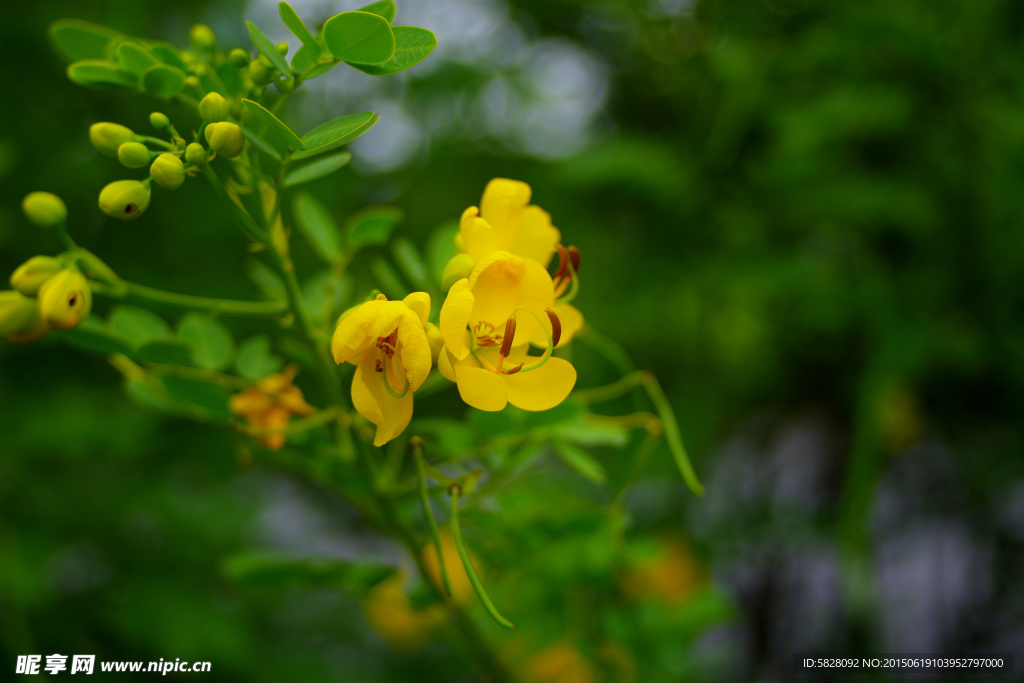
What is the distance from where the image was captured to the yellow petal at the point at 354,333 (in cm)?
41

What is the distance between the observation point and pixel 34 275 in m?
0.48

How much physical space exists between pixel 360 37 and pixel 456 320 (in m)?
0.22

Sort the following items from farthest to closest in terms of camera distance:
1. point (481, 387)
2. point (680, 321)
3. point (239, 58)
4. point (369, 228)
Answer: point (680, 321)
point (369, 228)
point (239, 58)
point (481, 387)

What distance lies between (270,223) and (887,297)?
1.09 meters

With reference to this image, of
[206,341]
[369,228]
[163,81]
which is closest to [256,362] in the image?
[206,341]

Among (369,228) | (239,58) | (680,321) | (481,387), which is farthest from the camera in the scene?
(680,321)

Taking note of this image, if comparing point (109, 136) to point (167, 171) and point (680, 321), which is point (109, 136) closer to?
point (167, 171)

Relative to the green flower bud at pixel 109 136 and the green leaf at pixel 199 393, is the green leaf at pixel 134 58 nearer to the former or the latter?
the green flower bud at pixel 109 136

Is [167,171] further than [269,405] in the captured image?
No

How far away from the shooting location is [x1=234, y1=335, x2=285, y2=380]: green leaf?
0.67 m

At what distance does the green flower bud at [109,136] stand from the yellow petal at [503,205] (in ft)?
0.84

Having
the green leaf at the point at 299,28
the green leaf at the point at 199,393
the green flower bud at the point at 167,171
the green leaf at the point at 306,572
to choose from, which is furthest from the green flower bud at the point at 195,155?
the green leaf at the point at 306,572

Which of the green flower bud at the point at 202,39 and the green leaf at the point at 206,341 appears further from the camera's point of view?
the green leaf at the point at 206,341

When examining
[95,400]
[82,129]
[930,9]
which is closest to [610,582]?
[95,400]
